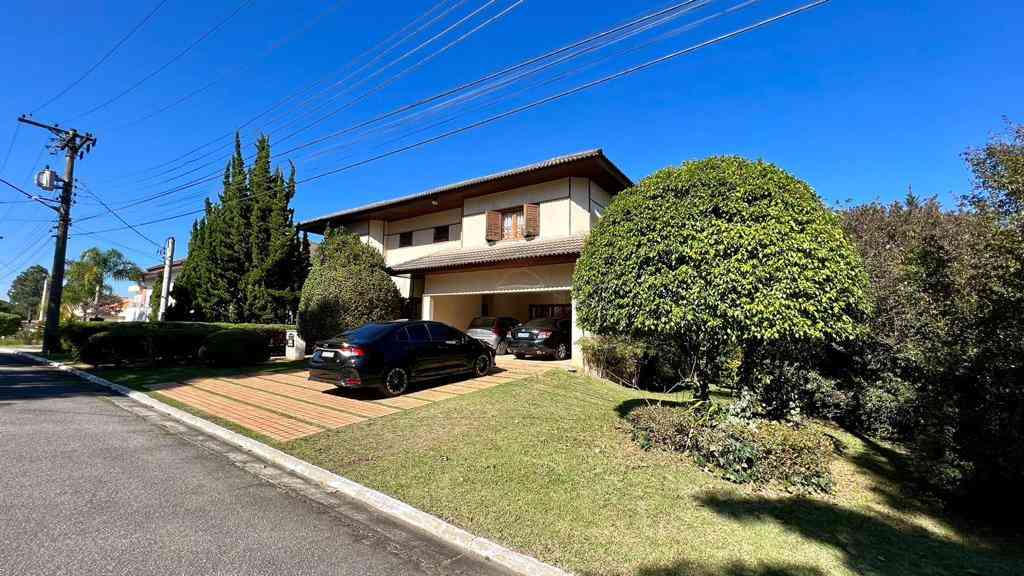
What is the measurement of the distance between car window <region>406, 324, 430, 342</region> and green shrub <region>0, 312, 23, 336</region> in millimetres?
35780

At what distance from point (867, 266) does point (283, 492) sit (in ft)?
31.5

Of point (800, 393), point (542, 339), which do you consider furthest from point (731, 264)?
point (542, 339)

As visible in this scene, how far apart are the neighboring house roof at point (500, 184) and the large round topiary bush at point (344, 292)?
10.4ft

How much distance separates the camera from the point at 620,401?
931cm

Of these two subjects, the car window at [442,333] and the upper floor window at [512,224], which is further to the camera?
the upper floor window at [512,224]

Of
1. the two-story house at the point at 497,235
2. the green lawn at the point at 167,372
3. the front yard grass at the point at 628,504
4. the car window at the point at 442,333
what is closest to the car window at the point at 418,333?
the car window at the point at 442,333

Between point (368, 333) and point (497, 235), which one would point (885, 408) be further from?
point (497, 235)

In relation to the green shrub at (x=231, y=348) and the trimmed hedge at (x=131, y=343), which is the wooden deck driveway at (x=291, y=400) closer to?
the green shrub at (x=231, y=348)

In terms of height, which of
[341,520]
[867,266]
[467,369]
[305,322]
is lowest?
[341,520]

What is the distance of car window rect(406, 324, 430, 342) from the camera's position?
9883 mm

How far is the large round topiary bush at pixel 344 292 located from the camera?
53.8 ft

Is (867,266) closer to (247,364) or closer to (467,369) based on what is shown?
(467,369)

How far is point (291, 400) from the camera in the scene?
909 cm

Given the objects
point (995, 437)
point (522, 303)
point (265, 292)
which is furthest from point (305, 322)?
point (995, 437)
